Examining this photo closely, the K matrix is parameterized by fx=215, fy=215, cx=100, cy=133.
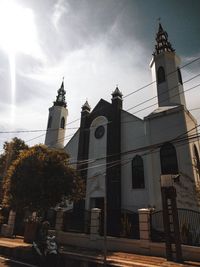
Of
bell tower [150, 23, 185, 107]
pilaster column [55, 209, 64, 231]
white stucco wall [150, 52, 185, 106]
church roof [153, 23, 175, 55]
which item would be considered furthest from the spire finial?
pilaster column [55, 209, 64, 231]

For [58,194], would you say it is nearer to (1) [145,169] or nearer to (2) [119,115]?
(1) [145,169]

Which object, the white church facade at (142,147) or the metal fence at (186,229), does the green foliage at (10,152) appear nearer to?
the white church facade at (142,147)

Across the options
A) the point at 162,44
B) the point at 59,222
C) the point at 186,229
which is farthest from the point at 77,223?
the point at 162,44

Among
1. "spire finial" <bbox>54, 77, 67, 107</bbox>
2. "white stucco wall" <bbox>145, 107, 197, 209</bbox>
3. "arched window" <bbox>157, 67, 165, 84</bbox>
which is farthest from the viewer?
"spire finial" <bbox>54, 77, 67, 107</bbox>

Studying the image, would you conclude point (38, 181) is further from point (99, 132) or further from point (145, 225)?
point (99, 132)

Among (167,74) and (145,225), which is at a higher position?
(167,74)

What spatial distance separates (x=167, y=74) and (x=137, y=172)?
10.4 meters

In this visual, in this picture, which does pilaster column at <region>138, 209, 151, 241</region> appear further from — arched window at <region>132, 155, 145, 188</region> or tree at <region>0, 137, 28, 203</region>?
tree at <region>0, 137, 28, 203</region>

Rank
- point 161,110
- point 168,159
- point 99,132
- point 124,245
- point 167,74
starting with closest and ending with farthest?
1. point 124,245
2. point 168,159
3. point 161,110
4. point 167,74
5. point 99,132

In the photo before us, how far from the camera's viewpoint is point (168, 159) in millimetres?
17766

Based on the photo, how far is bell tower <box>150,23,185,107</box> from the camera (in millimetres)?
20802

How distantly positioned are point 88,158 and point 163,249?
583 inches

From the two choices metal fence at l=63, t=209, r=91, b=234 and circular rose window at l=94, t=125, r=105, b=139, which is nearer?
metal fence at l=63, t=209, r=91, b=234

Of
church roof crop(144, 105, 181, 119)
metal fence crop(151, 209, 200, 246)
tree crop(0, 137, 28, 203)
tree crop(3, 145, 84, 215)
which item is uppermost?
church roof crop(144, 105, 181, 119)
